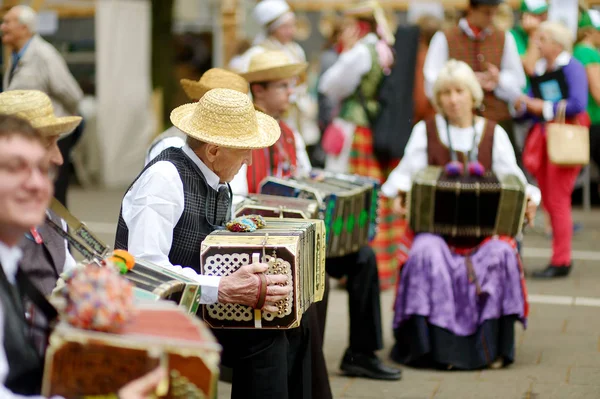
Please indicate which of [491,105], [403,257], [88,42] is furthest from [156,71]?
[403,257]

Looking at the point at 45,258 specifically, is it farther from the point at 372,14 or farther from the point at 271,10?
the point at 271,10

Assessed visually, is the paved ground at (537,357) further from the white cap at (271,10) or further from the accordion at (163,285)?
the white cap at (271,10)

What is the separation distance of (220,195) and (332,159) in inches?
148

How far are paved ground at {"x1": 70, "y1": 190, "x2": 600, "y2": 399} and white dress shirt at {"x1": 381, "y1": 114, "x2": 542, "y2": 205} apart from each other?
37.5 inches

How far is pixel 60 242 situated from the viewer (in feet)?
11.8

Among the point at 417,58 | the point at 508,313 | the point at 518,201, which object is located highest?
the point at 417,58

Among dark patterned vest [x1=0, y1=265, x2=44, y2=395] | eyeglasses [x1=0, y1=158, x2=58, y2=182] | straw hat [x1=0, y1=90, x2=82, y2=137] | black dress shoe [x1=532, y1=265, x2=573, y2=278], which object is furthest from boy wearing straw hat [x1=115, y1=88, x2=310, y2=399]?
black dress shoe [x1=532, y1=265, x2=573, y2=278]

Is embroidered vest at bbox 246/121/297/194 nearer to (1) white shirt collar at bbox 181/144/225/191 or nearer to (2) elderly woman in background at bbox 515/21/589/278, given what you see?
(1) white shirt collar at bbox 181/144/225/191

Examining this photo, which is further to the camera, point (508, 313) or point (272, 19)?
point (272, 19)

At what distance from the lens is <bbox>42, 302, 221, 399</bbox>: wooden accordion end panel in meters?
2.42

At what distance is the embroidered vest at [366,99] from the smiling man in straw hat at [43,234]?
3527 millimetres

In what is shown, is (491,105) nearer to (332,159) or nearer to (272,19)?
(332,159)

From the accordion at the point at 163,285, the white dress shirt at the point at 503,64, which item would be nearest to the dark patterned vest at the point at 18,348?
the accordion at the point at 163,285

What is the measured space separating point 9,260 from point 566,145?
5729mm
